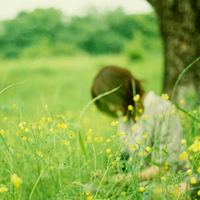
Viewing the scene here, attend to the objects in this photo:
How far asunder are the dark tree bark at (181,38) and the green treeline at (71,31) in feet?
79.6

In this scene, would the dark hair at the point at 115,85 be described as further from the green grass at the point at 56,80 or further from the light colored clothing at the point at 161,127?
the green grass at the point at 56,80

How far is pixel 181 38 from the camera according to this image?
3197mm

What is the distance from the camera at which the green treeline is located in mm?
29197

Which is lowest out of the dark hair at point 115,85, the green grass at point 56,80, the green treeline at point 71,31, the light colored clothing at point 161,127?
the green treeline at point 71,31

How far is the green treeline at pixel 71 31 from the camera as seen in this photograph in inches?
1149

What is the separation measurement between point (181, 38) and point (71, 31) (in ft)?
96.3

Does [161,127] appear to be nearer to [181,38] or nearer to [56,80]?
[181,38]

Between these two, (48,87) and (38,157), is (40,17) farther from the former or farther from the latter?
(38,157)

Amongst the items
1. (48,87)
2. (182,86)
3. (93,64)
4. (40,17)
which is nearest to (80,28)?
(40,17)

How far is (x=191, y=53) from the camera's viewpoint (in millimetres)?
3174

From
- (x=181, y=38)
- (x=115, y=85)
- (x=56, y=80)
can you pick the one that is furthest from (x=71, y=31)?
(x=115, y=85)

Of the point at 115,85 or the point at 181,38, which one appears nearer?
the point at 115,85

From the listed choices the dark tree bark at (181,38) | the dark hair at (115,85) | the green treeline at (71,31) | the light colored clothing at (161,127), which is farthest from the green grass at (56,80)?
the green treeline at (71,31)

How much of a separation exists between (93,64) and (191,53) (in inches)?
307
